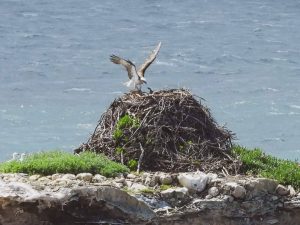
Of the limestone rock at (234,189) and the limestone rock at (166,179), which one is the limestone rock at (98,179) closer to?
the limestone rock at (166,179)

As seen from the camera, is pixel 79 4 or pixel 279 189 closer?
pixel 279 189

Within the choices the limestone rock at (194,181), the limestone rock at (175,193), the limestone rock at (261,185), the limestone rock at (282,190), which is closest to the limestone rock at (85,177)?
the limestone rock at (175,193)

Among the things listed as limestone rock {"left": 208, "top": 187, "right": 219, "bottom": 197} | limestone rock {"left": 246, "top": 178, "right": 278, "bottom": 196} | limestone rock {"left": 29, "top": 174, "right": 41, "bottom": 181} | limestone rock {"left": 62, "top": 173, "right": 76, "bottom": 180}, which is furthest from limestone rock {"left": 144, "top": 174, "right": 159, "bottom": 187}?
limestone rock {"left": 29, "top": 174, "right": 41, "bottom": 181}

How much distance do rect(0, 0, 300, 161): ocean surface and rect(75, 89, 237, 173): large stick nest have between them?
21689mm

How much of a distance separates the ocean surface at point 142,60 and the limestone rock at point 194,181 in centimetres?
2399

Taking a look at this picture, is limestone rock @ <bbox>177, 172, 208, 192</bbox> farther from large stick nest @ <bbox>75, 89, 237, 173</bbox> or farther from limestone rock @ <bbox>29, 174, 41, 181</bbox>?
limestone rock @ <bbox>29, 174, 41, 181</bbox>

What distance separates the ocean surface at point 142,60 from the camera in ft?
151

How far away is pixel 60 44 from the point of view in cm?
6203

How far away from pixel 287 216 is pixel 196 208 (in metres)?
1.91

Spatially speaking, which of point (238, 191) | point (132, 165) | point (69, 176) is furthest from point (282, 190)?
point (69, 176)

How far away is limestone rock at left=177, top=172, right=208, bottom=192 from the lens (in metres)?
18.4

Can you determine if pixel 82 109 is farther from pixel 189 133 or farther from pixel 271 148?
pixel 189 133

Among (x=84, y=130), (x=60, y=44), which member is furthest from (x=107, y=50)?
(x=84, y=130)

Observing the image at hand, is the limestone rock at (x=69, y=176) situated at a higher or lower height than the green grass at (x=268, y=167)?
higher
